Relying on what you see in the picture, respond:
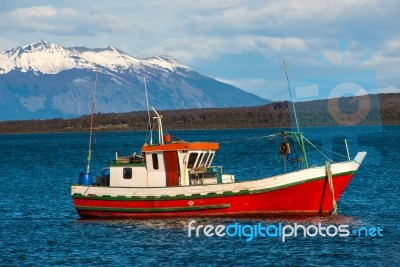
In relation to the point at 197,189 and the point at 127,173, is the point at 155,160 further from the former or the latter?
the point at 197,189

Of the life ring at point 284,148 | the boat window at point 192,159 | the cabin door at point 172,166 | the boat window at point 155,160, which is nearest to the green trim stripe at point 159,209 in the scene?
the cabin door at point 172,166

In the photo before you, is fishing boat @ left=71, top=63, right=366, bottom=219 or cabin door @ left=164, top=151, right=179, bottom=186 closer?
fishing boat @ left=71, top=63, right=366, bottom=219

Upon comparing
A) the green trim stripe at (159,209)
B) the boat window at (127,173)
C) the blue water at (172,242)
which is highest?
the boat window at (127,173)

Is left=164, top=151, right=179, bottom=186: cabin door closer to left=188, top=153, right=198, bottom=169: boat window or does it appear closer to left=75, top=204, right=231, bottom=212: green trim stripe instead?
left=188, top=153, right=198, bottom=169: boat window

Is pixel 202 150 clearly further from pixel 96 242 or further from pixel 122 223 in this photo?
pixel 96 242

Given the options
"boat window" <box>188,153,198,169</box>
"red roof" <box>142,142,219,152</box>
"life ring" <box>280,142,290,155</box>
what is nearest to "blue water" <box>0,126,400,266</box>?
"life ring" <box>280,142,290,155</box>

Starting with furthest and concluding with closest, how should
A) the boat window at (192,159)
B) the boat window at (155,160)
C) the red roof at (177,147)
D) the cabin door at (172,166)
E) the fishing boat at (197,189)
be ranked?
the boat window at (192,159) < the boat window at (155,160) < the cabin door at (172,166) < the red roof at (177,147) < the fishing boat at (197,189)

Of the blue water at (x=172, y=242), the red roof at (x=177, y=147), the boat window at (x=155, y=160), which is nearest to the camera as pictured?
the blue water at (x=172, y=242)

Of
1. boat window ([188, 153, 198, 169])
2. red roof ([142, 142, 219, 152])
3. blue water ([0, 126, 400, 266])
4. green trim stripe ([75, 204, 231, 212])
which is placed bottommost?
blue water ([0, 126, 400, 266])

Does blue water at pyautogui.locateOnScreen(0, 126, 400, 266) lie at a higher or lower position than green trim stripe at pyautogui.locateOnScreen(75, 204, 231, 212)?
lower

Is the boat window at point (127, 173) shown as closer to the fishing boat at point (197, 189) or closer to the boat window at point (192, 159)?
the fishing boat at point (197, 189)

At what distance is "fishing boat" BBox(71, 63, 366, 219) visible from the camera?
140ft

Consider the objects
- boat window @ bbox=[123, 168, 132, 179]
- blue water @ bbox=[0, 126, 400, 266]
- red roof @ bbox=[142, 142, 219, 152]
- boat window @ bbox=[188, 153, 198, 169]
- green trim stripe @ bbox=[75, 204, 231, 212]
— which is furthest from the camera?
boat window @ bbox=[123, 168, 132, 179]

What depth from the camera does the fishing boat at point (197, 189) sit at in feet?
140
